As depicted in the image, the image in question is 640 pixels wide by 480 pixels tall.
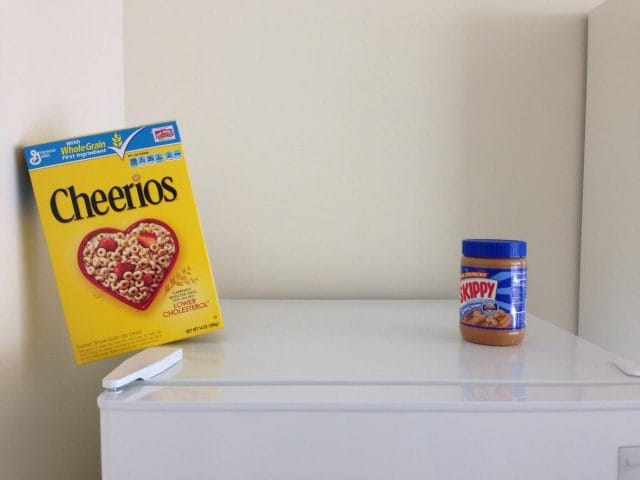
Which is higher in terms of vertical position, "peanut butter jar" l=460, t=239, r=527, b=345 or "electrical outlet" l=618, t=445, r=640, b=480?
"peanut butter jar" l=460, t=239, r=527, b=345

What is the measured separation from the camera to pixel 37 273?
28.2 inches

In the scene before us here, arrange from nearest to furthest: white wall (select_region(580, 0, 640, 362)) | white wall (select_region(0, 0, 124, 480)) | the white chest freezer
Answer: the white chest freezer
white wall (select_region(0, 0, 124, 480))
white wall (select_region(580, 0, 640, 362))

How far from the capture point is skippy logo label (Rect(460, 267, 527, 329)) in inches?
27.2

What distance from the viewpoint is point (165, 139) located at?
712 millimetres

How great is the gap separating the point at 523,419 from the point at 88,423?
27.5 inches

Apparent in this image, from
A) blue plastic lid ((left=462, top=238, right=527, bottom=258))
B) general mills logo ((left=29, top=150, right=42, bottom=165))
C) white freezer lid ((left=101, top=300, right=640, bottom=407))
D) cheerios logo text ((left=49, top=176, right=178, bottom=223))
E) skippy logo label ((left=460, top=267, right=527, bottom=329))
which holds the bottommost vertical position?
white freezer lid ((left=101, top=300, right=640, bottom=407))

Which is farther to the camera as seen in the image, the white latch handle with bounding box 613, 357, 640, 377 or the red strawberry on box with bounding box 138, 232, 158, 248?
the red strawberry on box with bounding box 138, 232, 158, 248

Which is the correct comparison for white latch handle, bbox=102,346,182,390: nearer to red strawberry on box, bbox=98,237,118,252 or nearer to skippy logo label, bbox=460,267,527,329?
red strawberry on box, bbox=98,237,118,252

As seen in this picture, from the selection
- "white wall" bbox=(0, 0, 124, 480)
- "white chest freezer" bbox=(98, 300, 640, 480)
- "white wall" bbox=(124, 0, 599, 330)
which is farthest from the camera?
"white wall" bbox=(124, 0, 599, 330)

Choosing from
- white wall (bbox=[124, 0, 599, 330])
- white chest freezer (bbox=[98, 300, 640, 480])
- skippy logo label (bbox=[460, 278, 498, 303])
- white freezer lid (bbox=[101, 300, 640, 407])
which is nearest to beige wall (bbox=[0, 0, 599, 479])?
white wall (bbox=[124, 0, 599, 330])

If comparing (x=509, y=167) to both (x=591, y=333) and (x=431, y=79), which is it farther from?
(x=591, y=333)

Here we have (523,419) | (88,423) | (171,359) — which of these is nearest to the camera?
(523,419)

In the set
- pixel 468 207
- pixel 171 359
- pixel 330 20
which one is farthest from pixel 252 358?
pixel 330 20

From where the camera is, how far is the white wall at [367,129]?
1.14 metres
